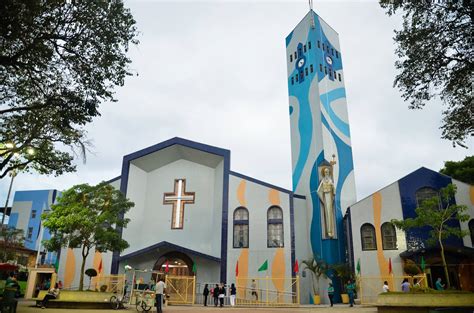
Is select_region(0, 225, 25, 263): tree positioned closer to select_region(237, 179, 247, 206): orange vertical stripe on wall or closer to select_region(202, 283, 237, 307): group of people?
select_region(202, 283, 237, 307): group of people

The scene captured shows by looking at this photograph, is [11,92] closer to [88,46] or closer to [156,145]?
[88,46]

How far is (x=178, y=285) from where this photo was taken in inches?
969

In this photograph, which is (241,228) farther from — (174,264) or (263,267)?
(174,264)

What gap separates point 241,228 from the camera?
26.1 meters

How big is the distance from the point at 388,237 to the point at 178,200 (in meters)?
15.2

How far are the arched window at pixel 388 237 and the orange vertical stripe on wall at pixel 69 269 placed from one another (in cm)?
2172

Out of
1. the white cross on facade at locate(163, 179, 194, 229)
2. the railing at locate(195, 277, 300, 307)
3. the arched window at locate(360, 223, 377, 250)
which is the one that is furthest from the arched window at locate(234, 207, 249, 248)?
the arched window at locate(360, 223, 377, 250)

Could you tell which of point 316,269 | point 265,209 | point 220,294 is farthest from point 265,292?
point 265,209

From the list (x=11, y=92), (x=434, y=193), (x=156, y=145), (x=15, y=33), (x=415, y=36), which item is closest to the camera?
(x=15, y=33)

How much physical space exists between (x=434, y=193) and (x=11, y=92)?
23.6 metres

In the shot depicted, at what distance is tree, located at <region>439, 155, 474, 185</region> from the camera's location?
28.5 metres

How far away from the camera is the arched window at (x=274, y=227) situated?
25328mm

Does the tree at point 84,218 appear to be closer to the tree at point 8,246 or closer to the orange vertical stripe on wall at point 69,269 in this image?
the orange vertical stripe on wall at point 69,269

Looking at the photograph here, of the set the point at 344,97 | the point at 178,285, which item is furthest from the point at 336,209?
Result: the point at 178,285
